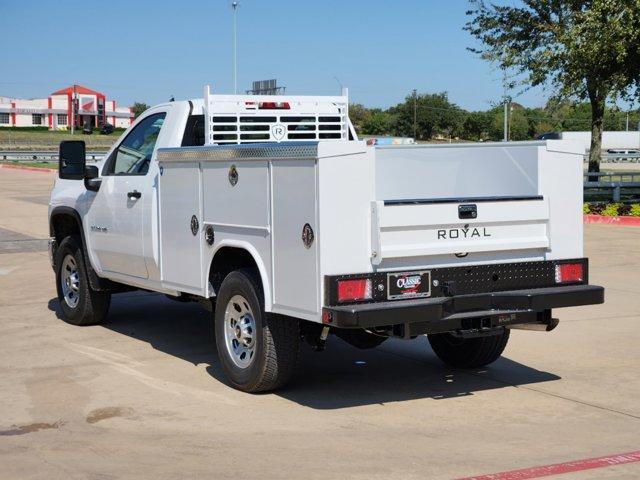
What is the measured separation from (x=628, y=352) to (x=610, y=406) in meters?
2.00

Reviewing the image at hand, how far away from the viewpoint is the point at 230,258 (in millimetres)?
8047

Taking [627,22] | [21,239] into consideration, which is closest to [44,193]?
[21,239]

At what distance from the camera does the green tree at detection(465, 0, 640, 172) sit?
24.2m

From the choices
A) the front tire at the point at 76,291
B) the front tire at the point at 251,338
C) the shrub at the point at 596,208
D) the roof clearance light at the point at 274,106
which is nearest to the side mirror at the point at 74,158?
the front tire at the point at 76,291

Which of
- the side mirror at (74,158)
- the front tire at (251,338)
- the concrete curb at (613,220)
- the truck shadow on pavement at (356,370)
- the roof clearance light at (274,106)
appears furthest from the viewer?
the concrete curb at (613,220)

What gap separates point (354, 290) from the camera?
22.3ft

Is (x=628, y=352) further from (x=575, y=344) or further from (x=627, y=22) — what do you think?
(x=627, y=22)

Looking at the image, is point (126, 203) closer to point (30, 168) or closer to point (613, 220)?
point (613, 220)

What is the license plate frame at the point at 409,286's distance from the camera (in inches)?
272

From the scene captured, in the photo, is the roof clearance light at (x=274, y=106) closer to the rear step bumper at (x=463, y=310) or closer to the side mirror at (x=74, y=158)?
the side mirror at (x=74, y=158)

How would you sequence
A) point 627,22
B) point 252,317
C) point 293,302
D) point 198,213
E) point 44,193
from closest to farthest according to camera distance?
point 293,302
point 252,317
point 198,213
point 627,22
point 44,193

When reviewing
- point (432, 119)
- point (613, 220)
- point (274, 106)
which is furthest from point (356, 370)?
point (432, 119)

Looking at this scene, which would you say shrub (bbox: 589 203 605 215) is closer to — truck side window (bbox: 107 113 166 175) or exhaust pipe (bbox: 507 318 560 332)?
truck side window (bbox: 107 113 166 175)

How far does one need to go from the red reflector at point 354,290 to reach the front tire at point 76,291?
14.8 feet
